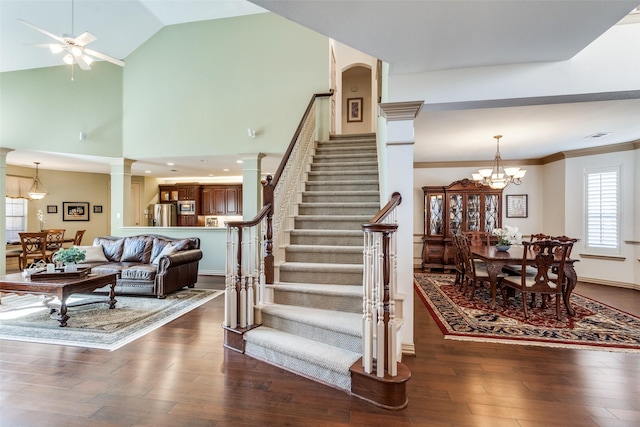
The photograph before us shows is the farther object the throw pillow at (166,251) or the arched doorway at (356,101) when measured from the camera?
the arched doorway at (356,101)

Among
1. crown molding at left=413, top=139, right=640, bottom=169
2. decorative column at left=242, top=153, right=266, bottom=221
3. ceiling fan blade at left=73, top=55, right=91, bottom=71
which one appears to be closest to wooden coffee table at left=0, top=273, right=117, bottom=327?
decorative column at left=242, top=153, right=266, bottom=221

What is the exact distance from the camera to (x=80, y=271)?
12.4 feet

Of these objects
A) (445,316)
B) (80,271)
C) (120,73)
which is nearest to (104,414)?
(80,271)

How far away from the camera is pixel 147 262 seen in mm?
5285

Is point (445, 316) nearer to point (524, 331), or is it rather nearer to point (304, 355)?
point (524, 331)

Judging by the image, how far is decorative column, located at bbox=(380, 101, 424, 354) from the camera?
267 cm

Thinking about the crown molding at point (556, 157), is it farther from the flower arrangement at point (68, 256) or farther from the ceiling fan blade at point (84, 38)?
the flower arrangement at point (68, 256)

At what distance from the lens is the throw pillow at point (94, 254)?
5.15 m

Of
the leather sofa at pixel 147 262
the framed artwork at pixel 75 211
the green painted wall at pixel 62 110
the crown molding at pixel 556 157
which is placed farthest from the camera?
the framed artwork at pixel 75 211

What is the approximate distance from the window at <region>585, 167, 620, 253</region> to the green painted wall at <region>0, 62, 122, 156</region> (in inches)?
384

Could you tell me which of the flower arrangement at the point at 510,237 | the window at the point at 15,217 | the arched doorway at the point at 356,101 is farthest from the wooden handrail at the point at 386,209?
the window at the point at 15,217

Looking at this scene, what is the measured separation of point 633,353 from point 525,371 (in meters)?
1.26

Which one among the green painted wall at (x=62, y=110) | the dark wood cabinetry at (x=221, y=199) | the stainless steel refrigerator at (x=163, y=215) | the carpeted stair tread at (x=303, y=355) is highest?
the green painted wall at (x=62, y=110)

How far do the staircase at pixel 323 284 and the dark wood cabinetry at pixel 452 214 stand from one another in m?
2.65
